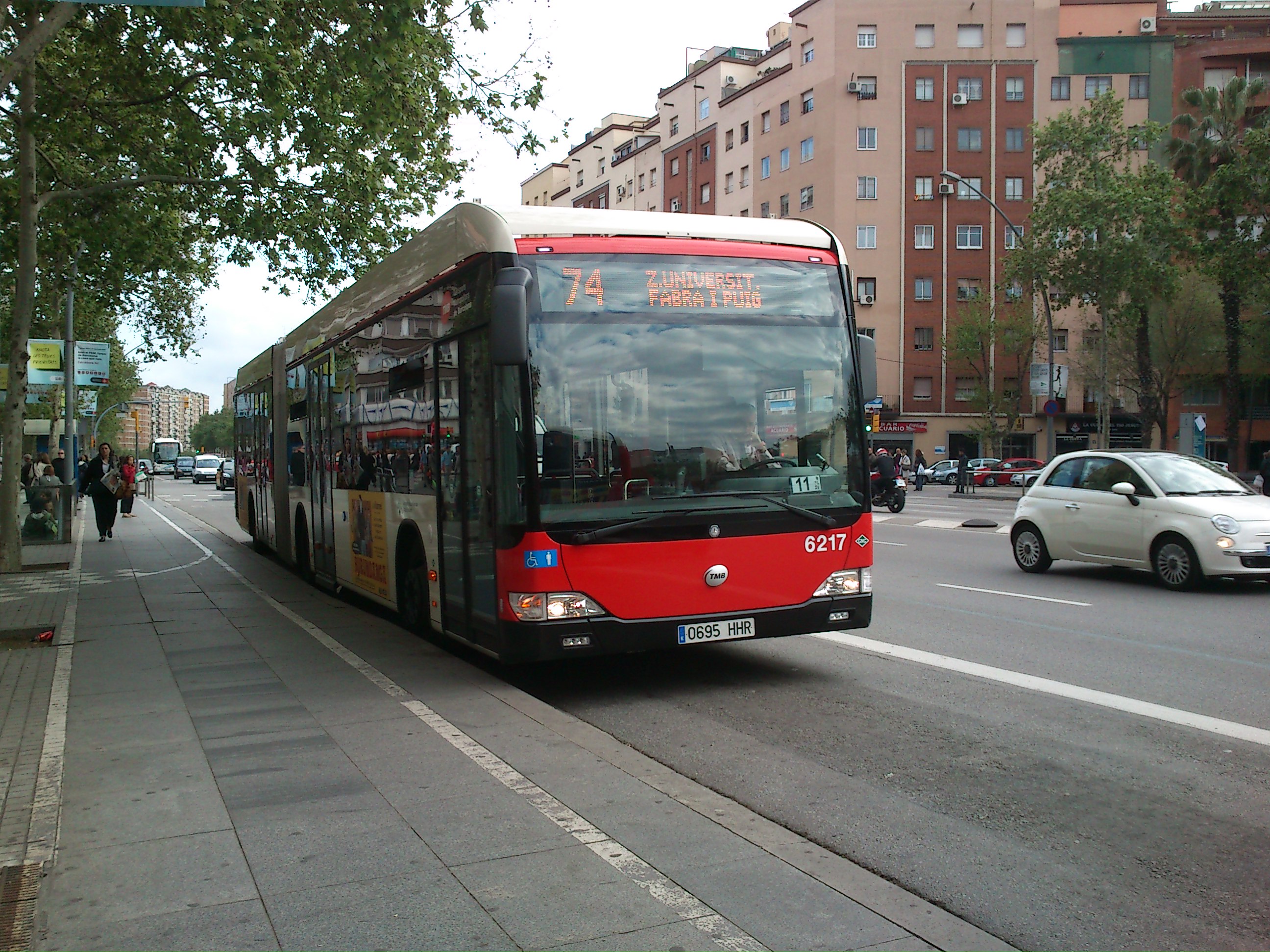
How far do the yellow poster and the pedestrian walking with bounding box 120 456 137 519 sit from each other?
17453 mm

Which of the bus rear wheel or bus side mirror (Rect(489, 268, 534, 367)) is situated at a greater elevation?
bus side mirror (Rect(489, 268, 534, 367))

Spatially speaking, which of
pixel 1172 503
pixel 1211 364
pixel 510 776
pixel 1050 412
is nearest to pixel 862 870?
pixel 510 776

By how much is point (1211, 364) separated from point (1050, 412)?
25245 millimetres

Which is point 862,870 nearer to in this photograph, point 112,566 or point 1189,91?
point 112,566

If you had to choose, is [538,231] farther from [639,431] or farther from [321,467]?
[321,467]

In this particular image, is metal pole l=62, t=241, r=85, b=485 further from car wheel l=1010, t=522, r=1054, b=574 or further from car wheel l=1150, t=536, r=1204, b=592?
car wheel l=1150, t=536, r=1204, b=592

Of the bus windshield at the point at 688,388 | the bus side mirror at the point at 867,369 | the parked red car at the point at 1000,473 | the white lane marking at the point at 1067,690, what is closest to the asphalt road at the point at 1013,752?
the white lane marking at the point at 1067,690

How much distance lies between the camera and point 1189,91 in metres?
45.2

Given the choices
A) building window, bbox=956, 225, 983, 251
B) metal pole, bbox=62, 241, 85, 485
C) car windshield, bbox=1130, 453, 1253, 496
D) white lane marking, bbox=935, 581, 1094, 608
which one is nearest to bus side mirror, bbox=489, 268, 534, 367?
white lane marking, bbox=935, 581, 1094, 608

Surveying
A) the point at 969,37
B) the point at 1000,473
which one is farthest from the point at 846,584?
the point at 969,37

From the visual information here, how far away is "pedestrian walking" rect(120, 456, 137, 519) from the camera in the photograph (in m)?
28.0

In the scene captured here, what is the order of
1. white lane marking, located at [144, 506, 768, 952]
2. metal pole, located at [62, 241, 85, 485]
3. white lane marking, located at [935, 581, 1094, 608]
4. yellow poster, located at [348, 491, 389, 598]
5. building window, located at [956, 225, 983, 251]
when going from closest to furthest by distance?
white lane marking, located at [144, 506, 768, 952] < yellow poster, located at [348, 491, 389, 598] < white lane marking, located at [935, 581, 1094, 608] < metal pole, located at [62, 241, 85, 485] < building window, located at [956, 225, 983, 251]

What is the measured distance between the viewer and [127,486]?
92.9 feet

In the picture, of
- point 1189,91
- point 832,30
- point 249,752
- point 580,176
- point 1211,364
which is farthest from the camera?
point 580,176
